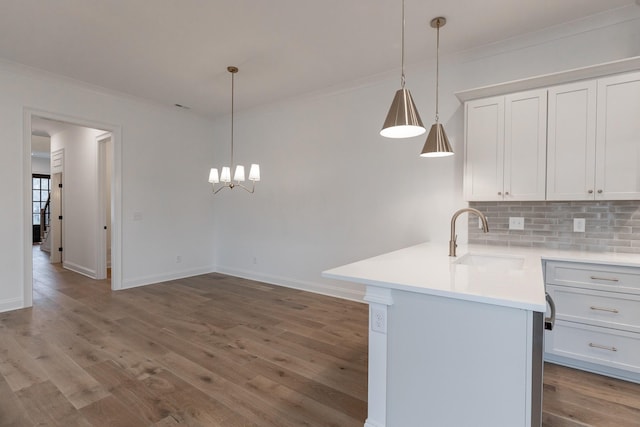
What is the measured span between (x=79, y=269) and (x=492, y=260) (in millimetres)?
6745

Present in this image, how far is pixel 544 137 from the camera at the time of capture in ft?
8.95

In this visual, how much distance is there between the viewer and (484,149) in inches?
119

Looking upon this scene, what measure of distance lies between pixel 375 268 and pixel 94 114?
181 inches

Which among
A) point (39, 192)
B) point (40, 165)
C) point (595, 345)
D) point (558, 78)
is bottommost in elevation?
point (595, 345)

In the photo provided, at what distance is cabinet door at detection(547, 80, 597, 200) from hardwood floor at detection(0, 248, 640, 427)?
1.45 metres

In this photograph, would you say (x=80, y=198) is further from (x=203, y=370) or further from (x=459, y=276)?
(x=459, y=276)

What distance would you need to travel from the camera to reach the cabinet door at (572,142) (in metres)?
2.55

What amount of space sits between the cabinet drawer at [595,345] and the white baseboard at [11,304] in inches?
216

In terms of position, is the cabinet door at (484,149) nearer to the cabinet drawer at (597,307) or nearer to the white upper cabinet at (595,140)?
the white upper cabinet at (595,140)

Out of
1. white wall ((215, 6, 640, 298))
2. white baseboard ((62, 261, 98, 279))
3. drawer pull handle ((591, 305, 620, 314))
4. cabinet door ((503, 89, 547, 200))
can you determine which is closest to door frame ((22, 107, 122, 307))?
white baseboard ((62, 261, 98, 279))

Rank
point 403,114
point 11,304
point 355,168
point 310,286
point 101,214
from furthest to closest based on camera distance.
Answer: point 101,214, point 310,286, point 355,168, point 11,304, point 403,114

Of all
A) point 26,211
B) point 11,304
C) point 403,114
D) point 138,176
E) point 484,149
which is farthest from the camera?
point 138,176

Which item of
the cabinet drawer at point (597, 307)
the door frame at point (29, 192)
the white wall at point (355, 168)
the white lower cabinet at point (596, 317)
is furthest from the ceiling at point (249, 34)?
the cabinet drawer at point (597, 307)

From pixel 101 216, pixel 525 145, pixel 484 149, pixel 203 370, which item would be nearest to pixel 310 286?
pixel 203 370
